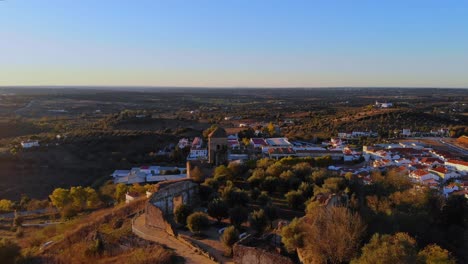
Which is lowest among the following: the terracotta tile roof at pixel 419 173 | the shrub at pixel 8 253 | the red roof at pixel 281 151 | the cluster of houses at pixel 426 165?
the cluster of houses at pixel 426 165

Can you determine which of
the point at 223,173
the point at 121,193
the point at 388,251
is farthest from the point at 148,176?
the point at 388,251

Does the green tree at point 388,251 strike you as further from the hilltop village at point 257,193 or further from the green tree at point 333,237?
the hilltop village at point 257,193

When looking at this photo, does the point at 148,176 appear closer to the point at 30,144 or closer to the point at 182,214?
the point at 182,214

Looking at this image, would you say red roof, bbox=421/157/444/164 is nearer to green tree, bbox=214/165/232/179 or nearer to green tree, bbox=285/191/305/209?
green tree, bbox=214/165/232/179

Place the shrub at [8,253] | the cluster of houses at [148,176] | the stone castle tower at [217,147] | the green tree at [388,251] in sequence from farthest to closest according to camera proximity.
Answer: the cluster of houses at [148,176], the stone castle tower at [217,147], the shrub at [8,253], the green tree at [388,251]

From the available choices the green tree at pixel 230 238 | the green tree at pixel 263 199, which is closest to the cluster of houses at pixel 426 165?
the green tree at pixel 263 199

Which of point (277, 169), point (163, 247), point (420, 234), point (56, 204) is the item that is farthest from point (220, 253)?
point (56, 204)

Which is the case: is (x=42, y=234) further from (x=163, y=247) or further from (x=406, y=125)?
(x=406, y=125)
